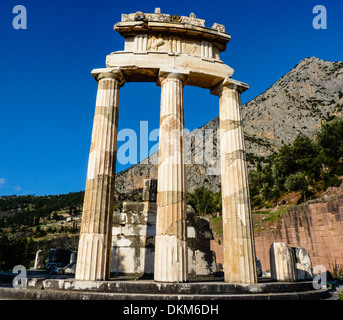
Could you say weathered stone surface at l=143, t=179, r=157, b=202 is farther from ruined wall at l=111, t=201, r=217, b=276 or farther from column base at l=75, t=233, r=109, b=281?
column base at l=75, t=233, r=109, b=281

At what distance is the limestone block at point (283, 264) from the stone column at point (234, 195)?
3.26ft

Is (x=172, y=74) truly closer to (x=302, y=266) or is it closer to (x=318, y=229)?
(x=302, y=266)

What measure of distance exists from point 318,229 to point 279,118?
83.4 meters

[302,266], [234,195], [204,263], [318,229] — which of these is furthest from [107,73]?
[318,229]

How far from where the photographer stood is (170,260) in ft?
30.7

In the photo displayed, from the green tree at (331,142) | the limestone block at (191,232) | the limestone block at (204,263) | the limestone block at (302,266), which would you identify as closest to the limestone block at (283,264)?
the limestone block at (302,266)

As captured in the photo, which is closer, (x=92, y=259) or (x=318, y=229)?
(x=92, y=259)

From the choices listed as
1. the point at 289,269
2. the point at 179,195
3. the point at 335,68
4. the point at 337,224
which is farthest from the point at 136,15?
the point at 335,68

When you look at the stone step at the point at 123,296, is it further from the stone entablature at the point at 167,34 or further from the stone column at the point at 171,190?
the stone entablature at the point at 167,34

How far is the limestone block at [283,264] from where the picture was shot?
10.3 metres

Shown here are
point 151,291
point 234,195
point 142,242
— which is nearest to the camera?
point 151,291

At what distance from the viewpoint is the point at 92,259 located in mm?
9531

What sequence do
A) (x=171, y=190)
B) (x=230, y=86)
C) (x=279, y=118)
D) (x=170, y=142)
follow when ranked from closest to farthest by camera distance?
(x=171, y=190), (x=170, y=142), (x=230, y=86), (x=279, y=118)
